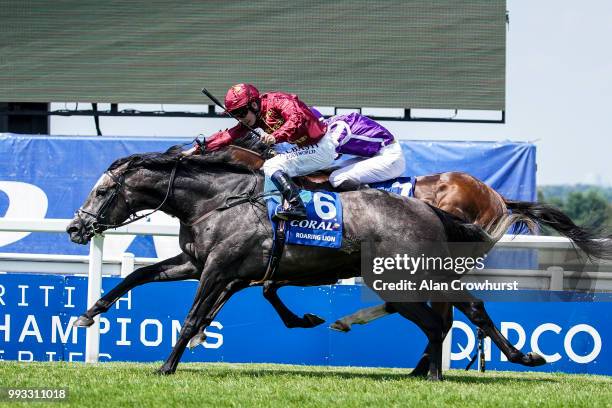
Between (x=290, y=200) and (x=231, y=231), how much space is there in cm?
47

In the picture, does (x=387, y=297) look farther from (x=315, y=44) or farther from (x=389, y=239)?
(x=315, y=44)

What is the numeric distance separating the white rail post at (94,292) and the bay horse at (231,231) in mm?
803

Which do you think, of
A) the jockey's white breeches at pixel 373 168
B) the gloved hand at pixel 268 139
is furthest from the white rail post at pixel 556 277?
the gloved hand at pixel 268 139

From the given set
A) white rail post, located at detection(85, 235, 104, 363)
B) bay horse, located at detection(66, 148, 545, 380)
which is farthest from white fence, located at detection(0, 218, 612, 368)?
bay horse, located at detection(66, 148, 545, 380)

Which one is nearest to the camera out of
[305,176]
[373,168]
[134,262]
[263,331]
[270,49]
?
[305,176]

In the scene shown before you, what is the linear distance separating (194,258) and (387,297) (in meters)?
1.35

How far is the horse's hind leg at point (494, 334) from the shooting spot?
24.6 ft

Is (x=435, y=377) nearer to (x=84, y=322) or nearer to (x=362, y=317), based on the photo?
(x=362, y=317)

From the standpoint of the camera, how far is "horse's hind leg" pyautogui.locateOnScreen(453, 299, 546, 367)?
750 centimetres

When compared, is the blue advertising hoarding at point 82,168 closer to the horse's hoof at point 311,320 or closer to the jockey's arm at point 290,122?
the horse's hoof at point 311,320

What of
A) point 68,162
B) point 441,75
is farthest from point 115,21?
point 441,75

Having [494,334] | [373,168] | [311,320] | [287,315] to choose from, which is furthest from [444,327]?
[373,168]

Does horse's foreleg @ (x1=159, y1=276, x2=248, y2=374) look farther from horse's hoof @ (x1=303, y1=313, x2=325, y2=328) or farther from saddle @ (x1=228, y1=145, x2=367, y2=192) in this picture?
saddle @ (x1=228, y1=145, x2=367, y2=192)

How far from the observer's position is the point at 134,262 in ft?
30.1
